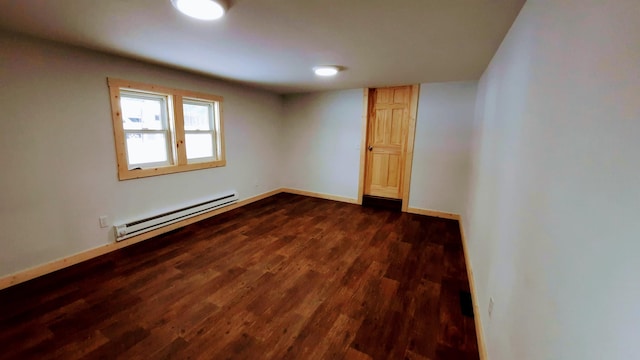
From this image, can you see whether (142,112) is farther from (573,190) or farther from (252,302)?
(573,190)

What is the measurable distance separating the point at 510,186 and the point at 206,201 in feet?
12.7

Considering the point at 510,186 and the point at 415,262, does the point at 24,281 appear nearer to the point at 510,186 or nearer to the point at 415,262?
the point at 415,262

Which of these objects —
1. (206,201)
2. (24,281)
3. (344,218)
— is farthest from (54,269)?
(344,218)

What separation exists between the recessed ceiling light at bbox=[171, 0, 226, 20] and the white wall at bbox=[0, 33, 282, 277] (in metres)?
1.79

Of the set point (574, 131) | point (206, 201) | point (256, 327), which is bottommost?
point (256, 327)

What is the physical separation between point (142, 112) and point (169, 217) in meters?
1.39

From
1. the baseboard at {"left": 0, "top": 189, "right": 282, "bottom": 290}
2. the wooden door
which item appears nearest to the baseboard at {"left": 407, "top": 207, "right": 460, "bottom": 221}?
the wooden door

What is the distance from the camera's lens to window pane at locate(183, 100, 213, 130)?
386 cm

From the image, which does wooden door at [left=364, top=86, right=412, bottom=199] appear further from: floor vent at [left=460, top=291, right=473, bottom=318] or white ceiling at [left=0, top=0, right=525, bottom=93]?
floor vent at [left=460, top=291, right=473, bottom=318]

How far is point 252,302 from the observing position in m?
2.18

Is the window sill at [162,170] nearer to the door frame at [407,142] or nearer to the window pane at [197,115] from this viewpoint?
the window pane at [197,115]

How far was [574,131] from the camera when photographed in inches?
30.9

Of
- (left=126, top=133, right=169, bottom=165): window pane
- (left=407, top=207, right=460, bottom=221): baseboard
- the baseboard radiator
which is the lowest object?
(left=407, top=207, right=460, bottom=221): baseboard

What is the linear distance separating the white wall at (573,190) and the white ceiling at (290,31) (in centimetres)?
55
